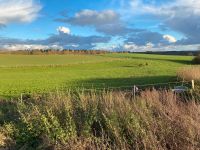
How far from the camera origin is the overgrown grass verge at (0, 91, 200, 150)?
7226 mm

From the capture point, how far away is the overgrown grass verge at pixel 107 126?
7.23m

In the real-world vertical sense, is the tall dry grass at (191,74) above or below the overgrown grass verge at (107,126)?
below

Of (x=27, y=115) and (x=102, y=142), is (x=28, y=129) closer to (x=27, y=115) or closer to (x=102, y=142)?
(x=27, y=115)

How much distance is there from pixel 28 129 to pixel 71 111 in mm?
1116

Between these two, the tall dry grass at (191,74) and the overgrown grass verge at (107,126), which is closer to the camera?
the overgrown grass verge at (107,126)

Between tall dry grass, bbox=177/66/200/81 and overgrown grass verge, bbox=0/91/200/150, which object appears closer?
overgrown grass verge, bbox=0/91/200/150

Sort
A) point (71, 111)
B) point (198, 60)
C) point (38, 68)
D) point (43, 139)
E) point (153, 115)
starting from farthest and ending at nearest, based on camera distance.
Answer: point (198, 60) < point (38, 68) < point (71, 111) < point (43, 139) < point (153, 115)

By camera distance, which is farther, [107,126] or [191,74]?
[191,74]

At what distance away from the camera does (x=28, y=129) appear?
997 cm

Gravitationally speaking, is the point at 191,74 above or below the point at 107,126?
below

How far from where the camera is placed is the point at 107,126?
27.8 ft

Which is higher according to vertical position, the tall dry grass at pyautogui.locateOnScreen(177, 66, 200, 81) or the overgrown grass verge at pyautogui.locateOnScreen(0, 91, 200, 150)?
the overgrown grass verge at pyautogui.locateOnScreen(0, 91, 200, 150)

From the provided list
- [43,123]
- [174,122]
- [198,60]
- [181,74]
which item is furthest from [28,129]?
[198,60]

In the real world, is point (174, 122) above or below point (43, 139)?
above
